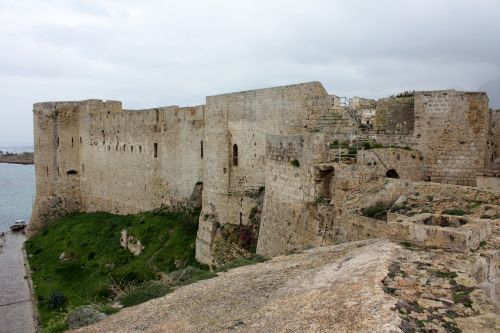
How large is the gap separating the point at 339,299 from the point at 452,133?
28.6ft

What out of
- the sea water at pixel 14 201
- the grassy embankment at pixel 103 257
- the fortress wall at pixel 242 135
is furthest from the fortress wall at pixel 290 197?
the sea water at pixel 14 201

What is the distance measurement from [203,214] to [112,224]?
31.9 feet

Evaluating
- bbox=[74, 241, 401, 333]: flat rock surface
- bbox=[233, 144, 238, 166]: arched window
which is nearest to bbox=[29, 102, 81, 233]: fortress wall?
bbox=[233, 144, 238, 166]: arched window

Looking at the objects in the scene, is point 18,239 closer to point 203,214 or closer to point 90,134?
point 90,134

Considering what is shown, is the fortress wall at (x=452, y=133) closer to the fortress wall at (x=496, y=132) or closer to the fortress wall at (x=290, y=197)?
the fortress wall at (x=496, y=132)

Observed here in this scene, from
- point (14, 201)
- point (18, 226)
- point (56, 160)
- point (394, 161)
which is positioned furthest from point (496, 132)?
point (14, 201)

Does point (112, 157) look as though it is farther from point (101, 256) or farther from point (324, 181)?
point (324, 181)

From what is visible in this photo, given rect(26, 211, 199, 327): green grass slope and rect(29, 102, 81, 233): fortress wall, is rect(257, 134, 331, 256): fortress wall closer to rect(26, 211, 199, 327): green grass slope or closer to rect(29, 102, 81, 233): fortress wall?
rect(26, 211, 199, 327): green grass slope

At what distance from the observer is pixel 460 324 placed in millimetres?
4988

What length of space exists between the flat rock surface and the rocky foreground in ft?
0.04

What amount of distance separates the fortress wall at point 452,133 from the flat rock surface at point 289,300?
18.9 feet

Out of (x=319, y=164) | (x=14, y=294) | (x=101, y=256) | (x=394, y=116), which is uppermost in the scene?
(x=394, y=116)

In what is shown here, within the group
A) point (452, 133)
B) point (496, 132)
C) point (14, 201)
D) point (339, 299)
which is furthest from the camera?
point (14, 201)

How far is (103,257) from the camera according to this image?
24.2 m
